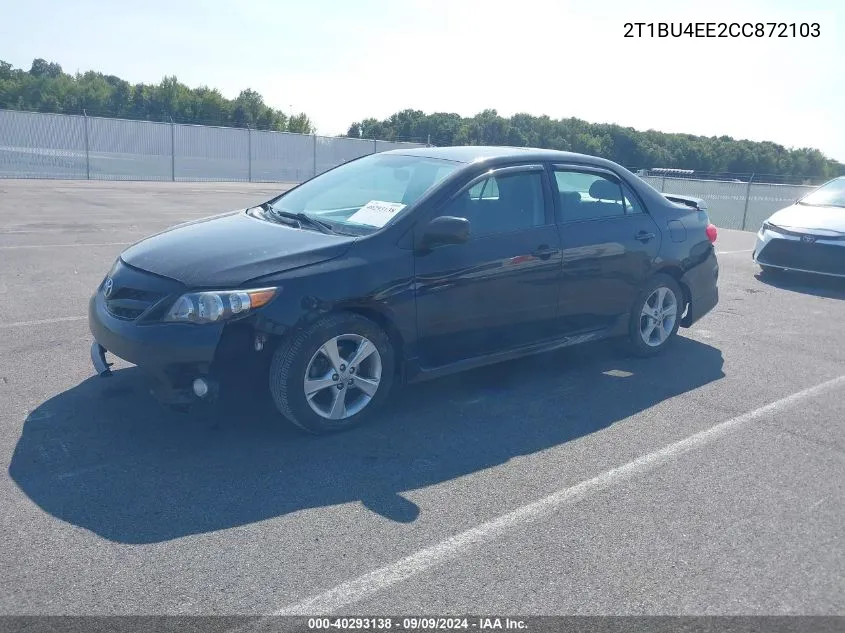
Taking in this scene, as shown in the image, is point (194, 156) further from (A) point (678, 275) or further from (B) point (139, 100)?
(B) point (139, 100)

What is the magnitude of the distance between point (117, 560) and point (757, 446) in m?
3.64

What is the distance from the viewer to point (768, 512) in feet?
13.6

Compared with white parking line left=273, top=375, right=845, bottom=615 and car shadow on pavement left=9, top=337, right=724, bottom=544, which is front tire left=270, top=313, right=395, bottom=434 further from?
white parking line left=273, top=375, right=845, bottom=615

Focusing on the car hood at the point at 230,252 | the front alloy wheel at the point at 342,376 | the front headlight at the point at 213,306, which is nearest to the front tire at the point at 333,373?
the front alloy wheel at the point at 342,376

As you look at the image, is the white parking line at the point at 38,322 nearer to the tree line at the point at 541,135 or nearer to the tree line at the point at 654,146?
the tree line at the point at 541,135

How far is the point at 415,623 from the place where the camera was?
3.07m

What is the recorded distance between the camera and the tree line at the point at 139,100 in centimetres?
4906

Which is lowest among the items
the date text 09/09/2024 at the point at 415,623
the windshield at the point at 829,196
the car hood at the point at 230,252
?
the date text 09/09/2024 at the point at 415,623

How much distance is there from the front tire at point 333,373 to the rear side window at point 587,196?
73.8 inches

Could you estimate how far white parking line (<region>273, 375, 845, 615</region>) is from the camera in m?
3.19

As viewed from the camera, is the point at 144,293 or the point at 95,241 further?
the point at 95,241

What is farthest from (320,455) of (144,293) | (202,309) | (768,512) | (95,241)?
(95,241)

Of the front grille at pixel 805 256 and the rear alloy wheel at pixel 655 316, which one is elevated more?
the front grille at pixel 805 256

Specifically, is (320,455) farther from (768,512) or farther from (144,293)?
(768,512)
